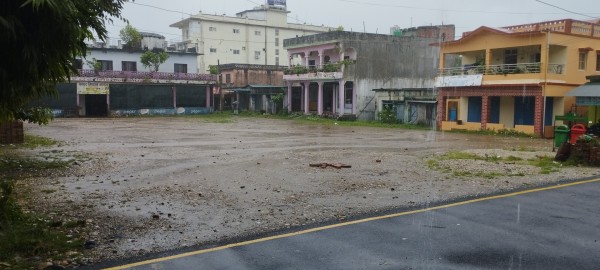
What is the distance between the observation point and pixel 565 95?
1057 inches

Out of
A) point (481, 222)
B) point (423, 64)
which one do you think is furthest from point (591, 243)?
point (423, 64)

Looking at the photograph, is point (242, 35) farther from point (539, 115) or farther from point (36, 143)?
point (36, 143)

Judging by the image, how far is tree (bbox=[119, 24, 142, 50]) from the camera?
51375 mm

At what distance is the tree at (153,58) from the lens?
50469 mm

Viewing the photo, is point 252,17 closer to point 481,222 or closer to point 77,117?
point 77,117

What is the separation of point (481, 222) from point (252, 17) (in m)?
72.8

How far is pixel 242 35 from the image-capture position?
74.4 m

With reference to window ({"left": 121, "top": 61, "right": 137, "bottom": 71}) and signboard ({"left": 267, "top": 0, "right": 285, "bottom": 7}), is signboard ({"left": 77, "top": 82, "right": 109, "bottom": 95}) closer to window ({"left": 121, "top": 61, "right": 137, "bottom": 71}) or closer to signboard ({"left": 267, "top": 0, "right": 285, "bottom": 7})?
window ({"left": 121, "top": 61, "right": 137, "bottom": 71})

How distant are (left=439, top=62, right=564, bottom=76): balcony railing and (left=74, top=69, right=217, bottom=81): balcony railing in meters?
28.1

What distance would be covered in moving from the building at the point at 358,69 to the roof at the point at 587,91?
16.1 meters

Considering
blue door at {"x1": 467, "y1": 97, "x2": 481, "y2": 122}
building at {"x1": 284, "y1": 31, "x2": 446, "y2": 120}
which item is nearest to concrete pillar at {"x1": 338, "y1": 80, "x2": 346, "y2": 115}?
building at {"x1": 284, "y1": 31, "x2": 446, "y2": 120}

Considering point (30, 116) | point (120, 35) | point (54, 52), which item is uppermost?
point (120, 35)

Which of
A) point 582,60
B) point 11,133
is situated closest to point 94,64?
point 11,133

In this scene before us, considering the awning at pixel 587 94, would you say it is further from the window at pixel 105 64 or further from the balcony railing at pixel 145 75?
the window at pixel 105 64
